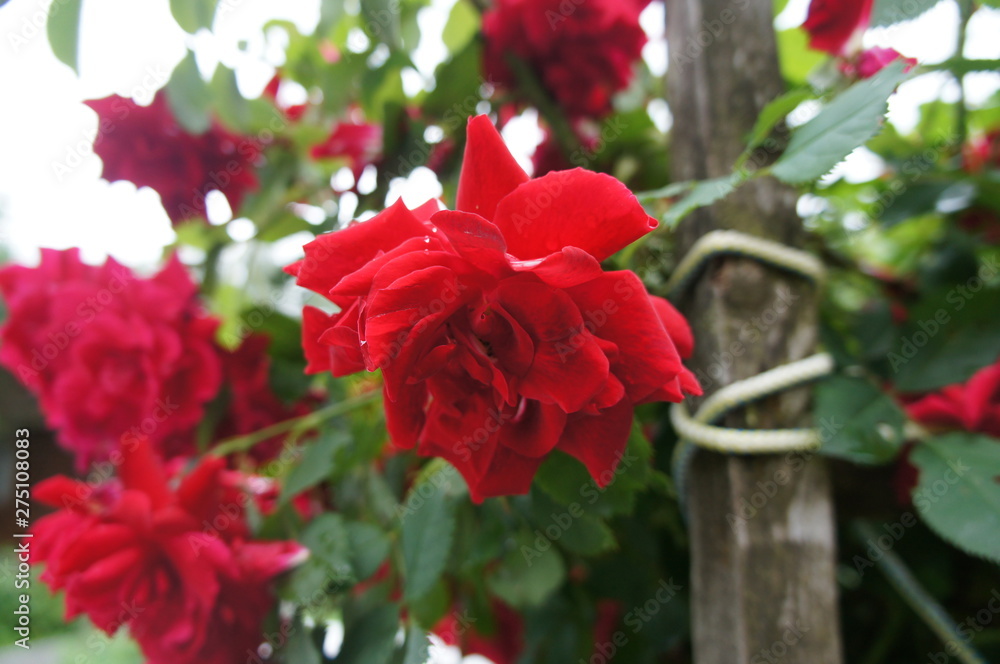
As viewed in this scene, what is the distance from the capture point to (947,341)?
45 centimetres

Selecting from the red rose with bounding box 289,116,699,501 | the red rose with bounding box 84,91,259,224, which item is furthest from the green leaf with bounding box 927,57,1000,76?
the red rose with bounding box 84,91,259,224

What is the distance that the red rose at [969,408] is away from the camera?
43 cm

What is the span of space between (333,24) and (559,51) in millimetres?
207

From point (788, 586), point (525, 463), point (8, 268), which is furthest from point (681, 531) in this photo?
point (8, 268)

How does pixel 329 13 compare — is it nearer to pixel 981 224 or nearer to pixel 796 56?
pixel 796 56

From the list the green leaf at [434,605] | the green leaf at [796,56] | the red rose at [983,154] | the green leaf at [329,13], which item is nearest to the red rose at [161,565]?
the green leaf at [434,605]

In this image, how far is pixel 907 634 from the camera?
57cm

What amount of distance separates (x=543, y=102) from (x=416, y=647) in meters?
0.47

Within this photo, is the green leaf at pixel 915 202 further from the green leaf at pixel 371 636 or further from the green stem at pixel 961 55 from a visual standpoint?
the green leaf at pixel 371 636

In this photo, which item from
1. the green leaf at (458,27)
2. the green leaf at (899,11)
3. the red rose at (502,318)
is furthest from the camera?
the green leaf at (458,27)

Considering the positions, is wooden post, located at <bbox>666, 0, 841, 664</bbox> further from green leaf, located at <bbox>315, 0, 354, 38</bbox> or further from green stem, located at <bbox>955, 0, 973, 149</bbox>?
green leaf, located at <bbox>315, 0, 354, 38</bbox>

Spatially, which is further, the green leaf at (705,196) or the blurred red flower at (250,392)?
the blurred red flower at (250,392)

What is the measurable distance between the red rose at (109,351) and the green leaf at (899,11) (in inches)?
20.5

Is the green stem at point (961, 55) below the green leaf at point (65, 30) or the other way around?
below
